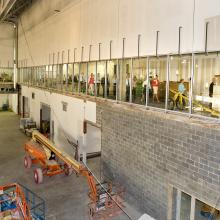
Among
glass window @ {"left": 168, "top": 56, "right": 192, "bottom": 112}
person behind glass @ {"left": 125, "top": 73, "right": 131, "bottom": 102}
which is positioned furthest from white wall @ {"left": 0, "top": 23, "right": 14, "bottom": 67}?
glass window @ {"left": 168, "top": 56, "right": 192, "bottom": 112}

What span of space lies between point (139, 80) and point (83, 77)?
536 centimetres

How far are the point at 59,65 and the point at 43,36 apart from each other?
5361 millimetres

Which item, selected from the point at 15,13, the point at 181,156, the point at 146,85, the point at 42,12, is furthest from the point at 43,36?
the point at 181,156

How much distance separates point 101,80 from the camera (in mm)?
13758

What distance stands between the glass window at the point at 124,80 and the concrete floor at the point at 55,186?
4510 mm

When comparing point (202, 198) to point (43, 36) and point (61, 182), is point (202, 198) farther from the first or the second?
point (43, 36)

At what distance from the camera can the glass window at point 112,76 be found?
12545 mm

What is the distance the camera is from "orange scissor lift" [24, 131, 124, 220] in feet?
34.1

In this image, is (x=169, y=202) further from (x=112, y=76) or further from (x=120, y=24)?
(x=120, y=24)

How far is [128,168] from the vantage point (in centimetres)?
1144

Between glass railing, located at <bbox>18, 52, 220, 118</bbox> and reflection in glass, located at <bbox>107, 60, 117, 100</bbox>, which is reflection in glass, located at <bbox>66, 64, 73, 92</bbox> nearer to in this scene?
glass railing, located at <bbox>18, 52, 220, 118</bbox>

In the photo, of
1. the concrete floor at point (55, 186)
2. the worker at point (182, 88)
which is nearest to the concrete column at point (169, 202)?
the concrete floor at point (55, 186)

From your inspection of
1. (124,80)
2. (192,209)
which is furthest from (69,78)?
(192,209)

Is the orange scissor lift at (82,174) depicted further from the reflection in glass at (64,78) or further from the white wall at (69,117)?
the reflection in glass at (64,78)
